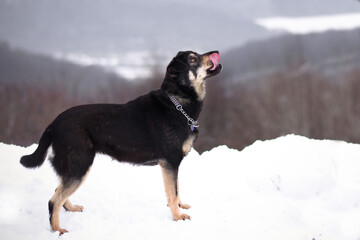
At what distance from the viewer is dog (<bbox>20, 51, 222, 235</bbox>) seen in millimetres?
4629

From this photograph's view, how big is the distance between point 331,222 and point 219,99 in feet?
119

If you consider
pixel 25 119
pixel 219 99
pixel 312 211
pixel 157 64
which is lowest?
pixel 219 99

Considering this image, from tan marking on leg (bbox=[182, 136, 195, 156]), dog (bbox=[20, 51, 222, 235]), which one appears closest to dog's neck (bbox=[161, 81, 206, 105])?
dog (bbox=[20, 51, 222, 235])

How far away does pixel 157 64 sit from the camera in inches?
1199

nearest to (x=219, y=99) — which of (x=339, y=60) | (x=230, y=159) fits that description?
(x=339, y=60)

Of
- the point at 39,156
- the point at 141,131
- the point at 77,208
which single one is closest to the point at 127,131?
the point at 141,131

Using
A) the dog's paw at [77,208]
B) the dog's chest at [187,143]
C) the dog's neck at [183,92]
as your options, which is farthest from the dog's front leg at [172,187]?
the dog's paw at [77,208]

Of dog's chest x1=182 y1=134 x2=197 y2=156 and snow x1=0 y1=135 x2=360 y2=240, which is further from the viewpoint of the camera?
dog's chest x1=182 y1=134 x2=197 y2=156

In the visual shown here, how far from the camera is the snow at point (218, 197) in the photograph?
15.3ft

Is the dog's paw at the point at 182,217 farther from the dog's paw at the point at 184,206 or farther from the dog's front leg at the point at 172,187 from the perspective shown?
the dog's paw at the point at 184,206

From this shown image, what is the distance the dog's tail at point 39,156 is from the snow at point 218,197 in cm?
67

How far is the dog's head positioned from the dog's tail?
1692mm

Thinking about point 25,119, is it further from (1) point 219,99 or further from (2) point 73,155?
(1) point 219,99

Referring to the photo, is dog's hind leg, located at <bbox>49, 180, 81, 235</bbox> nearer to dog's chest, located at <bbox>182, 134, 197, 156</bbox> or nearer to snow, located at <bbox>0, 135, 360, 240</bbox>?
snow, located at <bbox>0, 135, 360, 240</bbox>
